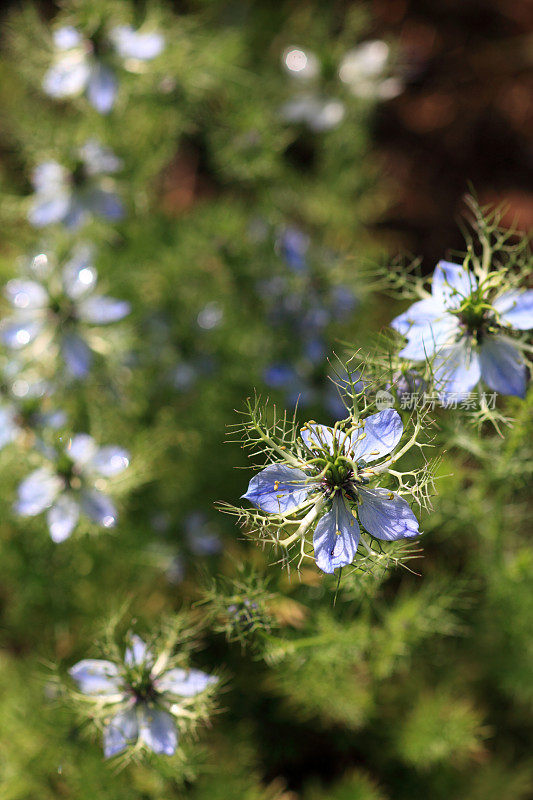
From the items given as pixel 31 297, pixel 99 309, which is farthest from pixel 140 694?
pixel 31 297

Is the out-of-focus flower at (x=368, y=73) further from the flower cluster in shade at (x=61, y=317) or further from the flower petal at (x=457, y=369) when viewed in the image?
the flower petal at (x=457, y=369)

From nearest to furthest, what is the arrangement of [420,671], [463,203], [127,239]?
[420,671]
[127,239]
[463,203]

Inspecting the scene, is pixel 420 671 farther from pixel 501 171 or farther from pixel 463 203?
pixel 501 171

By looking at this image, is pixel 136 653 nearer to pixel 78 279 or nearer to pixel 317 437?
pixel 317 437

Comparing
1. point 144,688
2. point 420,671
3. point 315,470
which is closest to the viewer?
point 315,470

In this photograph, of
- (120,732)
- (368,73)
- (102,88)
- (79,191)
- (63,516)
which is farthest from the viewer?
(368,73)

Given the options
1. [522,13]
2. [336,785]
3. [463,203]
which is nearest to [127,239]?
[463,203]

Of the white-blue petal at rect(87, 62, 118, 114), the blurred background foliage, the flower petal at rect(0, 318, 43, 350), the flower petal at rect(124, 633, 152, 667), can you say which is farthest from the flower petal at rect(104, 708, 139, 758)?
the white-blue petal at rect(87, 62, 118, 114)
